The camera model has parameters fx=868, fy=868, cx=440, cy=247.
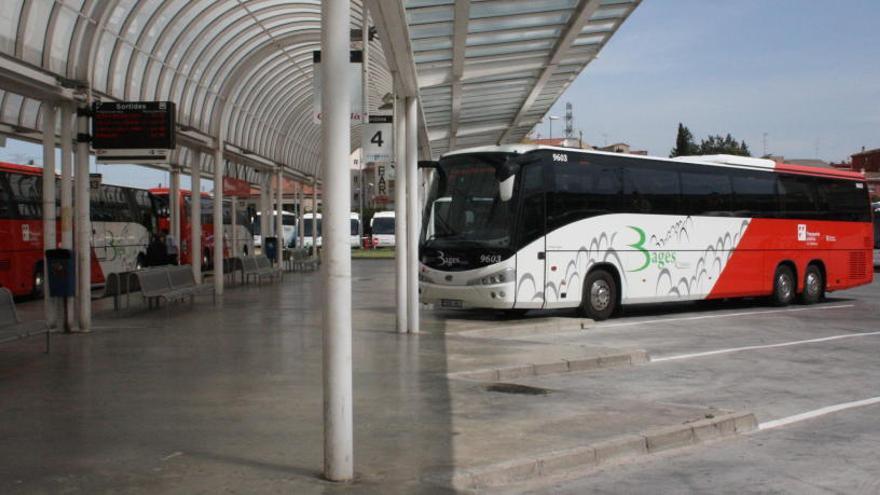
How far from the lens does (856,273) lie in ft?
72.1

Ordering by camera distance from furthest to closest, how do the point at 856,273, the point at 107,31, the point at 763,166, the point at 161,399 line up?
the point at 856,273 < the point at 763,166 < the point at 107,31 < the point at 161,399

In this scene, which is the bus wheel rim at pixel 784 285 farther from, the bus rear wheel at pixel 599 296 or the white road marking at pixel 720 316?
the bus rear wheel at pixel 599 296

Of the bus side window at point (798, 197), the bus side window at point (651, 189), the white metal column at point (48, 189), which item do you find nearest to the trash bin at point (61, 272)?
the white metal column at point (48, 189)

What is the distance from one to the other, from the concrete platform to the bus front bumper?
7.27 ft

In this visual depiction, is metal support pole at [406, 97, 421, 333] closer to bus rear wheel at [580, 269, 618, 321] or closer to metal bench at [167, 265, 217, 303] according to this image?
bus rear wheel at [580, 269, 618, 321]

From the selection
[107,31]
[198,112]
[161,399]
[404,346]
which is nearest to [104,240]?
[198,112]

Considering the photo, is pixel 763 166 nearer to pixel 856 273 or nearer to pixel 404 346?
pixel 856 273

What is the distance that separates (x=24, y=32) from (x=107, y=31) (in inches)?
128

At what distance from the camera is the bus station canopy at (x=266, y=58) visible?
12.1 metres

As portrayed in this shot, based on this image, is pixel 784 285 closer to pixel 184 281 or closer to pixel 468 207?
pixel 468 207

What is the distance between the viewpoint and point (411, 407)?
25.6 ft

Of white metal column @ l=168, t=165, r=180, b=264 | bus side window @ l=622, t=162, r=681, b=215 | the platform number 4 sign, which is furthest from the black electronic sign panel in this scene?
white metal column @ l=168, t=165, r=180, b=264

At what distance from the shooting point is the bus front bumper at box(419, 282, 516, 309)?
15.0m

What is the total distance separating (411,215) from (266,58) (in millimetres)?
10385
